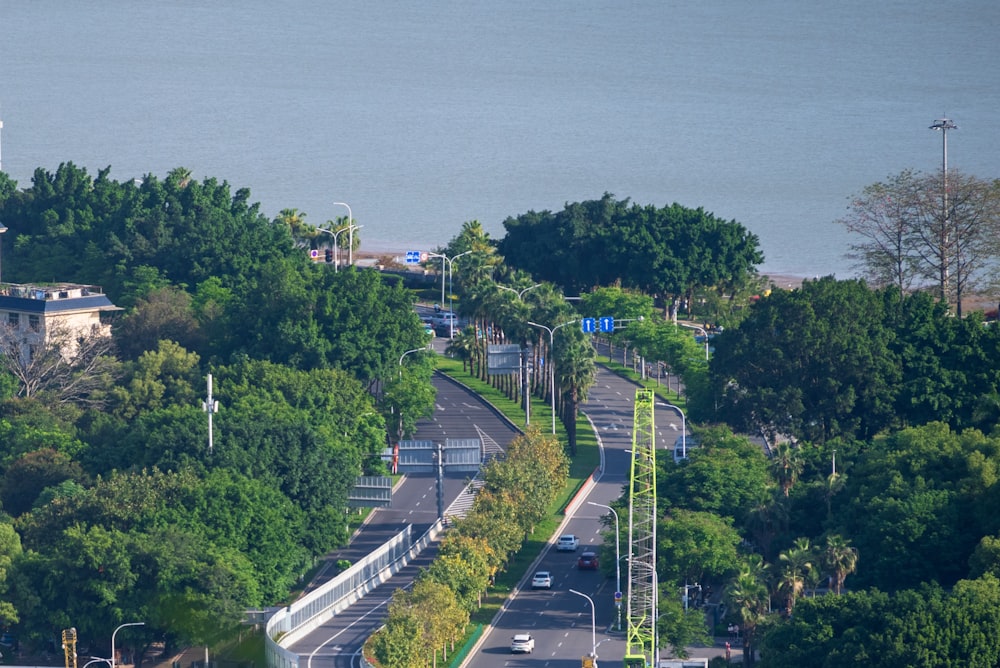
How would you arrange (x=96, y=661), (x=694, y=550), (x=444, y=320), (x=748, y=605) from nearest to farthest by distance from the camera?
(x=748, y=605), (x=96, y=661), (x=694, y=550), (x=444, y=320)

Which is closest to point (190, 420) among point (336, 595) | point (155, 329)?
point (336, 595)

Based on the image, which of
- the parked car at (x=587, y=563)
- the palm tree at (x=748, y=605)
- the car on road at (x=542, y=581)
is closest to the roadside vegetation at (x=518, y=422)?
the palm tree at (x=748, y=605)

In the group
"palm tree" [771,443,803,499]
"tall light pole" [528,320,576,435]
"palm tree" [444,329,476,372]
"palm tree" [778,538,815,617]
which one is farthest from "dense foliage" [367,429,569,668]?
"palm tree" [444,329,476,372]

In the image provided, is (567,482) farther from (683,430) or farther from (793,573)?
(793,573)

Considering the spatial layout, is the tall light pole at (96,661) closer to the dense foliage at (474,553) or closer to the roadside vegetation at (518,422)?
the roadside vegetation at (518,422)

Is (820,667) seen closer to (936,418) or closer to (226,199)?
(936,418)

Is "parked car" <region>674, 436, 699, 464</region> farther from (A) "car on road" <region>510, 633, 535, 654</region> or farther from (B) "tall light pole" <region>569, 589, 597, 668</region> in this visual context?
(A) "car on road" <region>510, 633, 535, 654</region>
